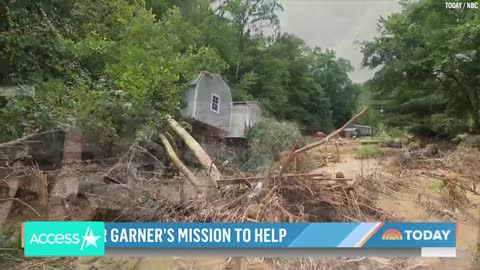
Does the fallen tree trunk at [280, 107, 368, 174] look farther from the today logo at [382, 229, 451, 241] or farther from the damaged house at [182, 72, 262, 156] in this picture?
the today logo at [382, 229, 451, 241]

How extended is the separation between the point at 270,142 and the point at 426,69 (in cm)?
115

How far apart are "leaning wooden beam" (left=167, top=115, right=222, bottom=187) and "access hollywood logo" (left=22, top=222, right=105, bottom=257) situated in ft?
2.53

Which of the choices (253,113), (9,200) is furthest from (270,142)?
(9,200)

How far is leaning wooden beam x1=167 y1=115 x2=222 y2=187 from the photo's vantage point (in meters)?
3.64

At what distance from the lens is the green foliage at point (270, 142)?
3.67 metres

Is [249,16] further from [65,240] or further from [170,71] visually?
[65,240]

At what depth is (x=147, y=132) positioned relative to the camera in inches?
146

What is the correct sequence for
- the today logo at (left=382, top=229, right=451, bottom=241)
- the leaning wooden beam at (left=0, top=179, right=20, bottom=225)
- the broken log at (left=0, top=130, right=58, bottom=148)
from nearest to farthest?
the today logo at (left=382, top=229, right=451, bottom=241)
the broken log at (left=0, top=130, right=58, bottom=148)
the leaning wooden beam at (left=0, top=179, right=20, bottom=225)

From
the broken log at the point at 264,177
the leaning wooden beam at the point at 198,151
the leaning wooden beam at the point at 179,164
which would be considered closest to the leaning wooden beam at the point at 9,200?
the leaning wooden beam at the point at 179,164

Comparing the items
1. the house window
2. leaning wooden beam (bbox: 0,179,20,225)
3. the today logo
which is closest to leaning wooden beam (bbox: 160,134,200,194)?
the house window

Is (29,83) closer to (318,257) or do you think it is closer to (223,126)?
(223,126)

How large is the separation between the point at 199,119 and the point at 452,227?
1.75 meters

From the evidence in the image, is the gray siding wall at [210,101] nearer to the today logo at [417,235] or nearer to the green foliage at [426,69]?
the green foliage at [426,69]

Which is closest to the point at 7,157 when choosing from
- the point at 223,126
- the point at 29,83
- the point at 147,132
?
the point at 29,83
